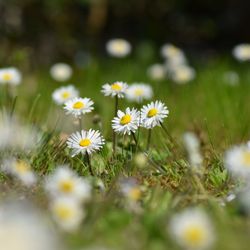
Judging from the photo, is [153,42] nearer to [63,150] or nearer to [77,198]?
[63,150]

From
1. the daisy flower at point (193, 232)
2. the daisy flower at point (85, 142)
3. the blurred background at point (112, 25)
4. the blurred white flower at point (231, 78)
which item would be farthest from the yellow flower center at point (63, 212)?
the blurred background at point (112, 25)

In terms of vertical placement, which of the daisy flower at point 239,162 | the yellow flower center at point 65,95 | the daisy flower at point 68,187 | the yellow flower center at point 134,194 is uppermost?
the yellow flower center at point 65,95

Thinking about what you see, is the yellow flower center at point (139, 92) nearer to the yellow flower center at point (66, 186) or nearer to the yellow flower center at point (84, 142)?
the yellow flower center at point (84, 142)

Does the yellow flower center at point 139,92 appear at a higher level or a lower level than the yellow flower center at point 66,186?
higher

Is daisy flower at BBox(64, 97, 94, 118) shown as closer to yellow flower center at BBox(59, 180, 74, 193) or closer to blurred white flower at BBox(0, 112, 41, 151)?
blurred white flower at BBox(0, 112, 41, 151)

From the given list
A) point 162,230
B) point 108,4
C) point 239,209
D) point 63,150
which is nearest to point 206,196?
point 239,209

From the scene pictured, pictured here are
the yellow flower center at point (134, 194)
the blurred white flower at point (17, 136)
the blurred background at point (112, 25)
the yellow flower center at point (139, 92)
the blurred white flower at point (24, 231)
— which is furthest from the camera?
the blurred background at point (112, 25)

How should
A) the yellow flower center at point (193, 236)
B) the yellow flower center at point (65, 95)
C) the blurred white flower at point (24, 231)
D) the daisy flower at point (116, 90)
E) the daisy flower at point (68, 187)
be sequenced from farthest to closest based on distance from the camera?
the yellow flower center at point (65, 95) → the daisy flower at point (116, 90) → the daisy flower at point (68, 187) → the blurred white flower at point (24, 231) → the yellow flower center at point (193, 236)

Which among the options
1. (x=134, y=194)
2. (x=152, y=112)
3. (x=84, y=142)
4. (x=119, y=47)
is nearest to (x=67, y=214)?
(x=134, y=194)
